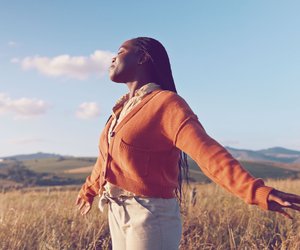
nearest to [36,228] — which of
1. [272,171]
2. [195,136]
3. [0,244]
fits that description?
[0,244]

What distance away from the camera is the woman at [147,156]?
2.32m

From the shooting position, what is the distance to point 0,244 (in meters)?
4.77

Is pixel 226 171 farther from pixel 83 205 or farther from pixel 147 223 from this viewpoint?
pixel 83 205

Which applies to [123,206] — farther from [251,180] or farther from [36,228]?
[36,228]

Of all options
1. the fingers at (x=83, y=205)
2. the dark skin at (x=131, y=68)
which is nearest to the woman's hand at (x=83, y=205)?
the fingers at (x=83, y=205)

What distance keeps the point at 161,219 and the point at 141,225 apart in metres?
0.12

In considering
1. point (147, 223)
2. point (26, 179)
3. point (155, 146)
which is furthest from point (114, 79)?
point (26, 179)

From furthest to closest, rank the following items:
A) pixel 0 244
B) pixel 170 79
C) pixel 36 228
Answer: pixel 36 228 < pixel 0 244 < pixel 170 79

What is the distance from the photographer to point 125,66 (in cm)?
277

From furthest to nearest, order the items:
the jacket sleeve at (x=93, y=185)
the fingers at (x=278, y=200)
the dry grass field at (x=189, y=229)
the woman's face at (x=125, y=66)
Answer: the dry grass field at (x=189, y=229) < the jacket sleeve at (x=93, y=185) < the woman's face at (x=125, y=66) < the fingers at (x=278, y=200)

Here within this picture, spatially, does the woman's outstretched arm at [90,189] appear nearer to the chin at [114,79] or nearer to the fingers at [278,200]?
the chin at [114,79]

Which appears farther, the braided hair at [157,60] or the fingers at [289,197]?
the braided hair at [157,60]

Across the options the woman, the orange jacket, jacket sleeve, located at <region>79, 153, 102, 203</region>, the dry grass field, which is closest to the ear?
the woman

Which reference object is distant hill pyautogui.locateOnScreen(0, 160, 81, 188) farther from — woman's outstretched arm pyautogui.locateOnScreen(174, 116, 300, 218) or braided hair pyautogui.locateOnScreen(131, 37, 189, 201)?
woman's outstretched arm pyautogui.locateOnScreen(174, 116, 300, 218)
